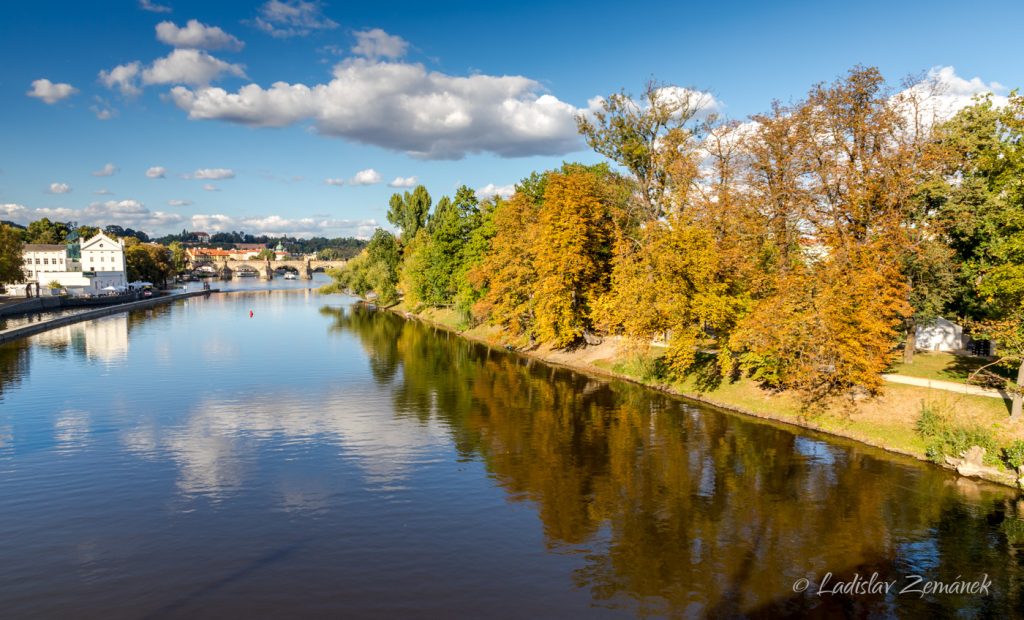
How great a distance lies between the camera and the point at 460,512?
26.9 m

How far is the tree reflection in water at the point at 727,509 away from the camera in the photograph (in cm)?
2073

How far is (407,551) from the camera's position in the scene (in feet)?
76.4

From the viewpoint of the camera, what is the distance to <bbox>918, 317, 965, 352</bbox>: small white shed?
52.4m

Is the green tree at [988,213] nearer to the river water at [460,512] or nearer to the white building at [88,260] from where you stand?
the river water at [460,512]

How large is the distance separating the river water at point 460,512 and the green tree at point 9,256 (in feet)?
278

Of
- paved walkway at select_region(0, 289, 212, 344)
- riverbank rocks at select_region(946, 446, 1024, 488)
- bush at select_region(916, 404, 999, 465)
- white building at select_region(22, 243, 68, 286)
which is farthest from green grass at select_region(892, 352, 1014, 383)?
white building at select_region(22, 243, 68, 286)

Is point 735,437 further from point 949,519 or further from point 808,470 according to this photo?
point 949,519

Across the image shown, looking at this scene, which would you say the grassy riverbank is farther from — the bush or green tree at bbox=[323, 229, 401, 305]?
green tree at bbox=[323, 229, 401, 305]

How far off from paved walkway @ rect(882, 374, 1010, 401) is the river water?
7.78 meters

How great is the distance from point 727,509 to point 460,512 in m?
12.1

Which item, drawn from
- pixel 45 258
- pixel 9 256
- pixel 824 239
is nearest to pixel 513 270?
pixel 824 239

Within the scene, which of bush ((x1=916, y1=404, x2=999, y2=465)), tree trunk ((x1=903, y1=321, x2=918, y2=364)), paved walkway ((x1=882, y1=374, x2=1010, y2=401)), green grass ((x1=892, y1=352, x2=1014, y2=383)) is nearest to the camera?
bush ((x1=916, y1=404, x2=999, y2=465))

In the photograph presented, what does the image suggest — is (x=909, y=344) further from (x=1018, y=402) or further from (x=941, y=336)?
(x=1018, y=402)

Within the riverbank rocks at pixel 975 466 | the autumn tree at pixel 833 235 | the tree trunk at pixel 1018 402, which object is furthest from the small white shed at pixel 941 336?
the riverbank rocks at pixel 975 466
